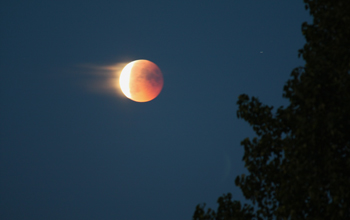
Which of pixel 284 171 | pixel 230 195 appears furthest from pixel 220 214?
pixel 284 171

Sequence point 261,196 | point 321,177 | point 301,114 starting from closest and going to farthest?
point 321,177 < point 301,114 < point 261,196

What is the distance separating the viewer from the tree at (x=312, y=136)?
333 inches

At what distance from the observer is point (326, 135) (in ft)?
28.9

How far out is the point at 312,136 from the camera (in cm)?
855

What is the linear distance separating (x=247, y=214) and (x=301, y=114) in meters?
3.17

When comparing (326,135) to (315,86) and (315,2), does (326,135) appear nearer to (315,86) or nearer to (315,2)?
(315,86)

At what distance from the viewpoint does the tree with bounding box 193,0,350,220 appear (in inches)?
333

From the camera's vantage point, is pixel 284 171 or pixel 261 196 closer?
pixel 284 171

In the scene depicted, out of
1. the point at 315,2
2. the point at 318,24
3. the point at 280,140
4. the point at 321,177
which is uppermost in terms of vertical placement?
the point at 315,2

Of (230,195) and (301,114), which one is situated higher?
(301,114)

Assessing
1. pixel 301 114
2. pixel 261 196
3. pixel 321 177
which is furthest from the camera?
pixel 261 196

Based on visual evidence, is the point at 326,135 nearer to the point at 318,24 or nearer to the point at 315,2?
the point at 318,24

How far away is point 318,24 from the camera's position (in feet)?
32.3

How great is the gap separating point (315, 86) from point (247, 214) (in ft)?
13.0
